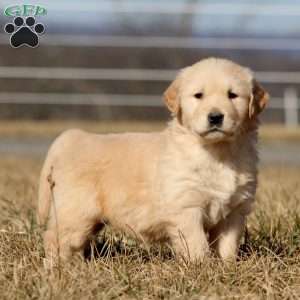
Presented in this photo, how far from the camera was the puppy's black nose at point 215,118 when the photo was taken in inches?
149

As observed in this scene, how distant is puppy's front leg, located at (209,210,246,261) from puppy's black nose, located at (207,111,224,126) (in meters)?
0.50

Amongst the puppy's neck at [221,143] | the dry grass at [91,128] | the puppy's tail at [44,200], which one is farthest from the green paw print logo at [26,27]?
the dry grass at [91,128]

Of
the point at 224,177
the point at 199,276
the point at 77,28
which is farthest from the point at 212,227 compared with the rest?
the point at 77,28

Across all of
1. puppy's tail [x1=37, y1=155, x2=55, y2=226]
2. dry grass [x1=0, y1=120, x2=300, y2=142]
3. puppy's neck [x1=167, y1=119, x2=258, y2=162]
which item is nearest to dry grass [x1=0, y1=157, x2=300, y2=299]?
puppy's tail [x1=37, y1=155, x2=55, y2=226]

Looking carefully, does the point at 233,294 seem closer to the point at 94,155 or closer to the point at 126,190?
the point at 126,190

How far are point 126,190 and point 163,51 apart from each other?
9.90m

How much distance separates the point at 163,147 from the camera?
4.17 m

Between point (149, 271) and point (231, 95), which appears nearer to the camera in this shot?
point (149, 271)

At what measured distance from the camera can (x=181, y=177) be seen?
3.97m

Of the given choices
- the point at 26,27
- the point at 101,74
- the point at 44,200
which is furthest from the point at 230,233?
the point at 101,74

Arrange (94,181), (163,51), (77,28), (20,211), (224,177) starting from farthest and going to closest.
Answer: (163,51), (77,28), (20,211), (94,181), (224,177)

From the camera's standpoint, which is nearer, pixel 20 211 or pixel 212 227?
pixel 212 227

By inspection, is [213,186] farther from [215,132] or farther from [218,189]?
[215,132]

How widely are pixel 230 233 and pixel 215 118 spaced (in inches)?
23.7
